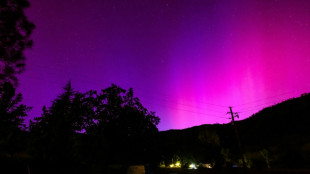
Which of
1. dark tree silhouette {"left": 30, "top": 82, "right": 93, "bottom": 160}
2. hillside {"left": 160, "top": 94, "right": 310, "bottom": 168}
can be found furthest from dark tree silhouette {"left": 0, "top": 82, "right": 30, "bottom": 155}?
hillside {"left": 160, "top": 94, "right": 310, "bottom": 168}

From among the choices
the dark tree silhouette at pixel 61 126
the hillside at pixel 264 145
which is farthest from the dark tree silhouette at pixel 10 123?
the hillside at pixel 264 145

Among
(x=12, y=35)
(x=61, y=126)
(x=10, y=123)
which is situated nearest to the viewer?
(x=12, y=35)

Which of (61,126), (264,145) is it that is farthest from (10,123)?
(264,145)

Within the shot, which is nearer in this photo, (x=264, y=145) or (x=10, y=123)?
(x=10, y=123)

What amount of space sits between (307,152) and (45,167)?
107ft

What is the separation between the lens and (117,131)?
107 ft

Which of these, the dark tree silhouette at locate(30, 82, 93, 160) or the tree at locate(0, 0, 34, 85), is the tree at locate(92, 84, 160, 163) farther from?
the tree at locate(0, 0, 34, 85)

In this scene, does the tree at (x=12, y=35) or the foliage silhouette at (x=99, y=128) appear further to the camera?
the foliage silhouette at (x=99, y=128)

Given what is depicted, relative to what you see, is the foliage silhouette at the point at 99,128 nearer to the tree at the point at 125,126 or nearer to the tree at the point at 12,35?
the tree at the point at 125,126

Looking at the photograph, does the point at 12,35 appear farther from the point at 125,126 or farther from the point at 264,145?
the point at 264,145

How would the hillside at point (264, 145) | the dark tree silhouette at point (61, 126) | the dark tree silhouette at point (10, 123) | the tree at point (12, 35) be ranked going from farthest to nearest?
the hillside at point (264, 145) < the dark tree silhouette at point (61, 126) < the dark tree silhouette at point (10, 123) < the tree at point (12, 35)

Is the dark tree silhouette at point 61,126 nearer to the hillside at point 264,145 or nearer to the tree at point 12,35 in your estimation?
the tree at point 12,35

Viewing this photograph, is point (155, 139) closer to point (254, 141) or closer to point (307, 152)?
point (307, 152)

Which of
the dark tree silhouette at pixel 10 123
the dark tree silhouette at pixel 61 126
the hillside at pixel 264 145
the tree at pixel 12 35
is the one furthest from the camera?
the hillside at pixel 264 145
